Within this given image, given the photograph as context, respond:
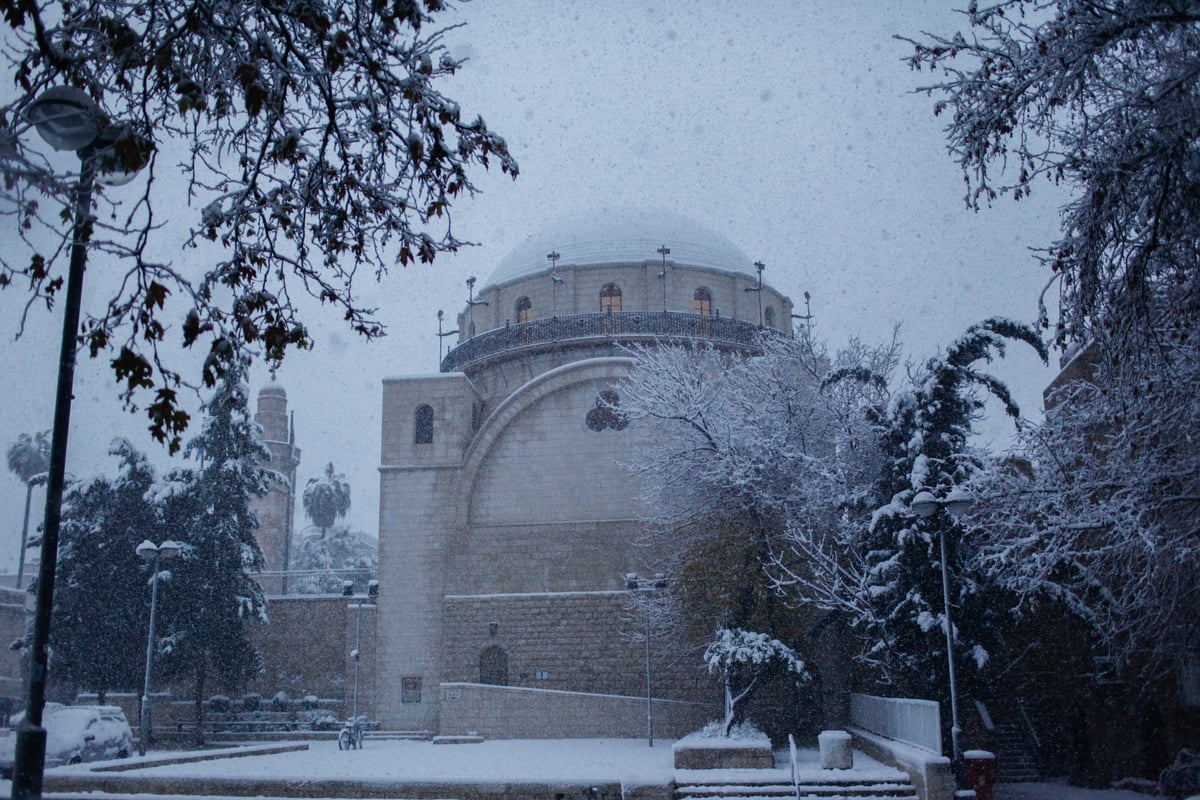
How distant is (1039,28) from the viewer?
728 cm

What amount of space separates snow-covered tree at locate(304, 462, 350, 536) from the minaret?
46.8ft

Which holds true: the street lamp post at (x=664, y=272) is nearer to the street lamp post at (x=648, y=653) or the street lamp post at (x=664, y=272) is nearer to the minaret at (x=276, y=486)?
the street lamp post at (x=648, y=653)

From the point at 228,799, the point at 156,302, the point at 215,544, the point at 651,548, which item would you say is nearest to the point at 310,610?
the point at 215,544

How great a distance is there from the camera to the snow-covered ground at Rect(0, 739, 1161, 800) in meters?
11.6

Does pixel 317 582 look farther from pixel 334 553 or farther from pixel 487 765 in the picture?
pixel 487 765

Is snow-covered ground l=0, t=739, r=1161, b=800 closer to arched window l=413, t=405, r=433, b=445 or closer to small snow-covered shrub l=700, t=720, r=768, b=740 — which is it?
small snow-covered shrub l=700, t=720, r=768, b=740

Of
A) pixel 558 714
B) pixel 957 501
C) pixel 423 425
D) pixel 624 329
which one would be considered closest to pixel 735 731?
pixel 558 714

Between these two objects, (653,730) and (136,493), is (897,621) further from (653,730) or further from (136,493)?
(136,493)

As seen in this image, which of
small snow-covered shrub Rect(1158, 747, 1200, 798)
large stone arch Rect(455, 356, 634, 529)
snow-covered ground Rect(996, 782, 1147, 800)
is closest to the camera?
small snow-covered shrub Rect(1158, 747, 1200, 798)

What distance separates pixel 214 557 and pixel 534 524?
760 centimetres

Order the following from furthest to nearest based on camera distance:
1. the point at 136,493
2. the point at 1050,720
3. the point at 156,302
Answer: the point at 136,493
the point at 1050,720
the point at 156,302

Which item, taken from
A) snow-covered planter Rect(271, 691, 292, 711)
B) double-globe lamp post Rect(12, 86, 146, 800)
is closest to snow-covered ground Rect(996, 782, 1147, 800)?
double-globe lamp post Rect(12, 86, 146, 800)

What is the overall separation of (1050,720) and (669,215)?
1774 centimetres

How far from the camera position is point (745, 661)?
54.0 feet
